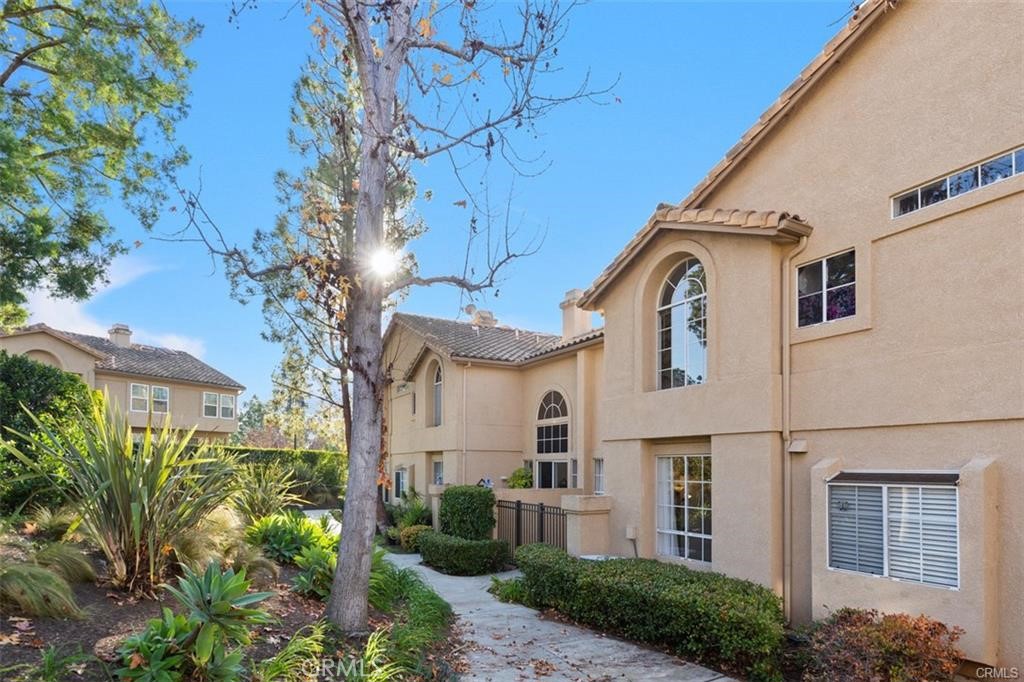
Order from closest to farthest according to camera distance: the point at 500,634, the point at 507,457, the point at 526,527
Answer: the point at 500,634, the point at 526,527, the point at 507,457

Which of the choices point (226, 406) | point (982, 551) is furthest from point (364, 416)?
point (226, 406)

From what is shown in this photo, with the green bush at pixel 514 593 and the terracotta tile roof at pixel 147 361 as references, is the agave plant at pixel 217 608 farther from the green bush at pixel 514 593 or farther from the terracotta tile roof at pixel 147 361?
the terracotta tile roof at pixel 147 361

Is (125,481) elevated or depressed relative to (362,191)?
depressed

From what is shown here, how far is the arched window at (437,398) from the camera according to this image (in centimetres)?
2283

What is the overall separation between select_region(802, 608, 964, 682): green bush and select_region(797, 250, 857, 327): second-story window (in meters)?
4.05

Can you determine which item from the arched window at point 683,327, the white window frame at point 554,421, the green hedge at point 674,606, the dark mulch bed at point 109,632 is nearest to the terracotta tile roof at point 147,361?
the white window frame at point 554,421

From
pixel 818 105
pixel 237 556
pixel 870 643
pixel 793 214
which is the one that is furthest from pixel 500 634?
pixel 818 105

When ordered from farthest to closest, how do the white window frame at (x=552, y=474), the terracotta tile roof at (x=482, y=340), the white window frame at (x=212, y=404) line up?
1. the white window frame at (x=212, y=404)
2. the terracotta tile roof at (x=482, y=340)
3. the white window frame at (x=552, y=474)

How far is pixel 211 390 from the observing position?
39281mm

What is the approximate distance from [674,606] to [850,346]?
4.28 m

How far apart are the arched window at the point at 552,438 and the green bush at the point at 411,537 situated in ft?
12.5

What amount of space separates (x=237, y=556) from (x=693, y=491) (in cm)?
727

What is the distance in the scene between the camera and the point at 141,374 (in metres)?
35.1

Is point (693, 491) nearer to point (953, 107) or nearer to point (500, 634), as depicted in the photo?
point (500, 634)
